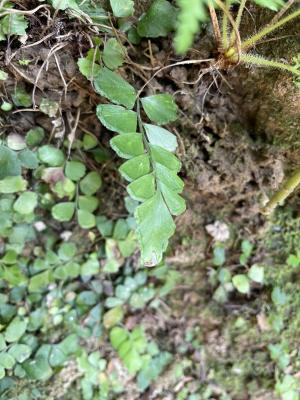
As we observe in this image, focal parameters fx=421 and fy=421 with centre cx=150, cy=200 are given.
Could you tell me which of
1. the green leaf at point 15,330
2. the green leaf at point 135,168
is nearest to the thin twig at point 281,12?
the green leaf at point 135,168

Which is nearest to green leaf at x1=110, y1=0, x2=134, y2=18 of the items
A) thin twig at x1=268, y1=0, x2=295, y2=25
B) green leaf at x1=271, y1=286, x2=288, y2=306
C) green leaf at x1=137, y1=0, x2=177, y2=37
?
green leaf at x1=137, y1=0, x2=177, y2=37

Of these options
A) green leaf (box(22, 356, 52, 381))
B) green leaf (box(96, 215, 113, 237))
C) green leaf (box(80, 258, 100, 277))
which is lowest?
green leaf (box(22, 356, 52, 381))

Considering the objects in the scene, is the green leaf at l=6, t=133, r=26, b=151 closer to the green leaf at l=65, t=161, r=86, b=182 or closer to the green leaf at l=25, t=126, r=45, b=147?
the green leaf at l=25, t=126, r=45, b=147

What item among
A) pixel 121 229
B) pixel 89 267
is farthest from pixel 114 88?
pixel 89 267

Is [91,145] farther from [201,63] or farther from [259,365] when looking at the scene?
[259,365]

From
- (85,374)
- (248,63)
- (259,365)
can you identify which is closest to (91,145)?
(248,63)

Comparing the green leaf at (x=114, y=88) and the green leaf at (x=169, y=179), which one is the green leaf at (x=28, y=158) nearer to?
the green leaf at (x=114, y=88)
